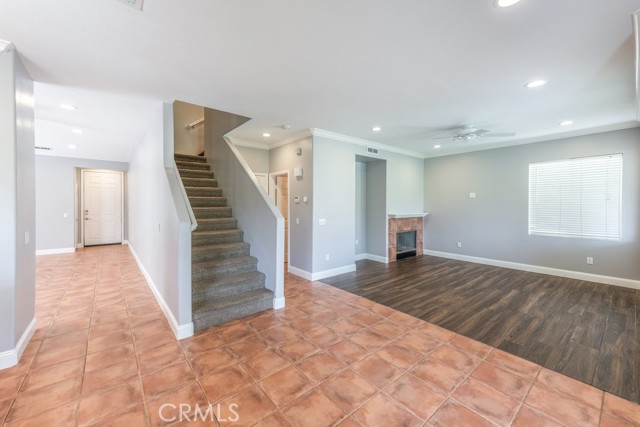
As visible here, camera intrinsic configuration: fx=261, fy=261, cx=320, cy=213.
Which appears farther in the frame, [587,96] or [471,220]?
[471,220]

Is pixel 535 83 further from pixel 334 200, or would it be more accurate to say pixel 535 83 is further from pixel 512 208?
pixel 512 208

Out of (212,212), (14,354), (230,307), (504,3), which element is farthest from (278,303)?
(504,3)

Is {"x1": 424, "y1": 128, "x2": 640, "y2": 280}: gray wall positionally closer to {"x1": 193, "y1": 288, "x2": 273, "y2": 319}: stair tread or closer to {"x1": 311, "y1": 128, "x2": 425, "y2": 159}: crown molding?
{"x1": 311, "y1": 128, "x2": 425, "y2": 159}: crown molding

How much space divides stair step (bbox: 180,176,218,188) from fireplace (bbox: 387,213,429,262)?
3.93 meters

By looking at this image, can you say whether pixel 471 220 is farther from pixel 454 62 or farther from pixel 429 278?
pixel 454 62

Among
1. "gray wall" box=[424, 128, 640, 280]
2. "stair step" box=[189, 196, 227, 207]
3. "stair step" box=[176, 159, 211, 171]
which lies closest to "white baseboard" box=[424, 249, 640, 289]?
"gray wall" box=[424, 128, 640, 280]

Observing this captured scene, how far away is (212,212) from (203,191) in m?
0.67

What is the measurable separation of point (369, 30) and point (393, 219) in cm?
473

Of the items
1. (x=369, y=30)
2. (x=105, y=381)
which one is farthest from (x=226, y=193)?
(x=369, y=30)

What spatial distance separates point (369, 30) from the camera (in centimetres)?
194

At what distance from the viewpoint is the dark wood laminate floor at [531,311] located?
234 centimetres

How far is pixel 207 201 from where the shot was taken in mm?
4645

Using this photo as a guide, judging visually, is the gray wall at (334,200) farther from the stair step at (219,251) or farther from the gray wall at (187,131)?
the gray wall at (187,131)

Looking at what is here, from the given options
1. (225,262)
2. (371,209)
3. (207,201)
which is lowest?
(225,262)
